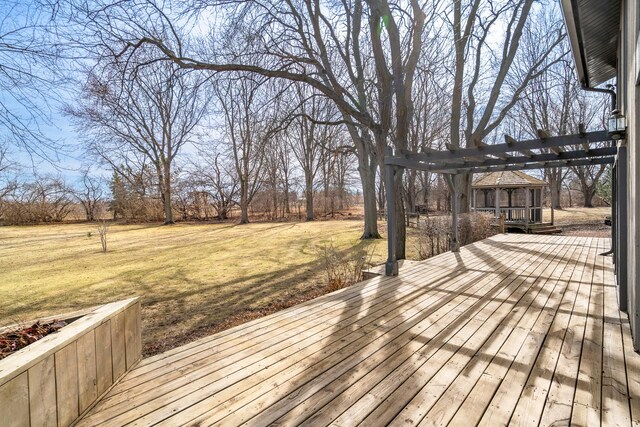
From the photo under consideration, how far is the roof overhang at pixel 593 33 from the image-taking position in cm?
281

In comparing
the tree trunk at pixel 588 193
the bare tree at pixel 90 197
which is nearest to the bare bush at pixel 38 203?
the bare tree at pixel 90 197

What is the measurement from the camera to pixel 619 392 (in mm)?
1897

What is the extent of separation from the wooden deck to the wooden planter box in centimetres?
13

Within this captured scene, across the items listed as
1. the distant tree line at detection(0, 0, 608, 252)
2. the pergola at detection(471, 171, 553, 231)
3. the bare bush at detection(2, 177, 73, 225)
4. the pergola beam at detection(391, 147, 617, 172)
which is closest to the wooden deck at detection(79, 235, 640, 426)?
the pergola beam at detection(391, 147, 617, 172)

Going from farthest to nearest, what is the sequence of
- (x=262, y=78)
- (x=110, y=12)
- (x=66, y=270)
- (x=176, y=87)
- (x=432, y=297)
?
(x=66, y=270)
(x=262, y=78)
(x=176, y=87)
(x=110, y=12)
(x=432, y=297)

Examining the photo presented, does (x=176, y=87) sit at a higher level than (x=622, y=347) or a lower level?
higher

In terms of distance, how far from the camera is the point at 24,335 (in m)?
1.86

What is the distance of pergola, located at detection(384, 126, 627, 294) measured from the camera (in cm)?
340

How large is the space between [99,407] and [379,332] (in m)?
2.10

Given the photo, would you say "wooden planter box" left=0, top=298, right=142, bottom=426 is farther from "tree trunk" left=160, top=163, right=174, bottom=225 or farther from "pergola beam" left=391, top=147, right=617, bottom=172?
"tree trunk" left=160, top=163, right=174, bottom=225

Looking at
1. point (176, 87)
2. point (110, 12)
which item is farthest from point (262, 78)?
point (110, 12)

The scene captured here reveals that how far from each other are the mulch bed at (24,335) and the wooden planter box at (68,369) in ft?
0.49

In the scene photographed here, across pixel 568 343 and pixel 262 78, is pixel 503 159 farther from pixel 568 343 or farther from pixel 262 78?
pixel 262 78

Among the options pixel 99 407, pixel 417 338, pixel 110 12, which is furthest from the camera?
pixel 110 12
